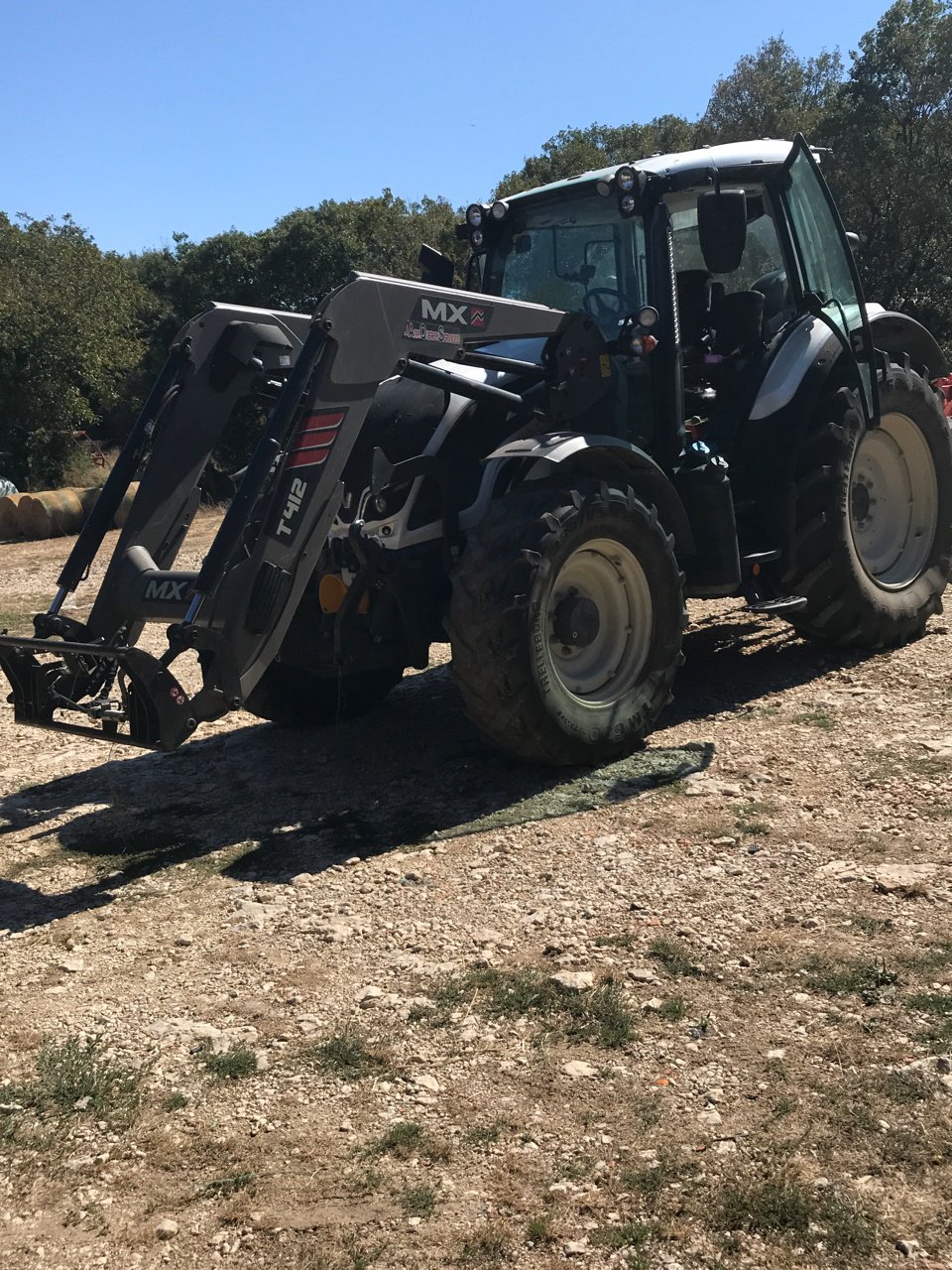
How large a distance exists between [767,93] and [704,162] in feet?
105

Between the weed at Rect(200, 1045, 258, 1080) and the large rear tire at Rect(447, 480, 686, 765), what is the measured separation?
6.89ft

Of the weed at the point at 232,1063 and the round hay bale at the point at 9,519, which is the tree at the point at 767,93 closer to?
the round hay bale at the point at 9,519

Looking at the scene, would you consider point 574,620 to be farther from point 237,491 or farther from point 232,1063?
point 232,1063

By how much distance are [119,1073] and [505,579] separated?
2.53 m

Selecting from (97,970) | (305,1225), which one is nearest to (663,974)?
(305,1225)

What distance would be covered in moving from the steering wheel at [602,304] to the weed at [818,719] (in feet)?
7.17

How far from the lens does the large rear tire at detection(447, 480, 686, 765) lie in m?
5.29

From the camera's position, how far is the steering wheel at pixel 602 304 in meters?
6.38

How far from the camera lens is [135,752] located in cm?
685

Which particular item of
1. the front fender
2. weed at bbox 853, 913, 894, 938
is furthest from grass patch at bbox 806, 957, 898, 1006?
the front fender

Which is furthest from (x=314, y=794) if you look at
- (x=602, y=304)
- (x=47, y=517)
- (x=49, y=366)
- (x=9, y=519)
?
(x=49, y=366)

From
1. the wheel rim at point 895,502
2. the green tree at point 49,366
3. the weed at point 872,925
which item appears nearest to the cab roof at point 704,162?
the wheel rim at point 895,502

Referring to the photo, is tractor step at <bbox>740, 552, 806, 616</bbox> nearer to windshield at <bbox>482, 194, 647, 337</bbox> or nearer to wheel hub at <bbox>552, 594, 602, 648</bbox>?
wheel hub at <bbox>552, 594, 602, 648</bbox>

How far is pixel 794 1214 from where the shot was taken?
2.71 m
